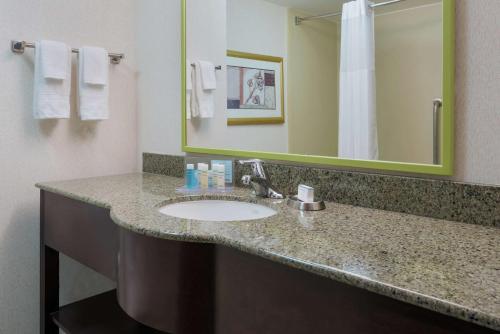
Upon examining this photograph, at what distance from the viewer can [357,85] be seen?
1.22m

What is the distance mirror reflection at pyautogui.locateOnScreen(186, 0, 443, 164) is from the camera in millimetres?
1095

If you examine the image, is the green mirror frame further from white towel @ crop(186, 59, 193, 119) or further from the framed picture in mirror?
white towel @ crop(186, 59, 193, 119)

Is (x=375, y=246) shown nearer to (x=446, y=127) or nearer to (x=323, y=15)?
(x=446, y=127)

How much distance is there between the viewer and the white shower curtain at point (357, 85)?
1182 mm

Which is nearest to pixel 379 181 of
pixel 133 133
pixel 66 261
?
pixel 133 133

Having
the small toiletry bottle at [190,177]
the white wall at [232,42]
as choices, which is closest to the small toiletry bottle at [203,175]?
the small toiletry bottle at [190,177]

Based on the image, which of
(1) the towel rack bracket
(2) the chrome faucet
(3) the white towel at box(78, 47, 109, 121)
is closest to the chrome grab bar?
(2) the chrome faucet

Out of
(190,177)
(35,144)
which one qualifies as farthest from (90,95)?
(190,177)

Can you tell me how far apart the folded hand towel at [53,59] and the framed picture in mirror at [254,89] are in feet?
2.13

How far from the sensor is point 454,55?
1.01m

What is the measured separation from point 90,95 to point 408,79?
126 centimetres

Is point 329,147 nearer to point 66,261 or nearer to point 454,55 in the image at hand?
point 454,55

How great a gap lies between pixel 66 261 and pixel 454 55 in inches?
66.3

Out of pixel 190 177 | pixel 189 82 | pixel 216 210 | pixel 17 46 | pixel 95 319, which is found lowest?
pixel 95 319
